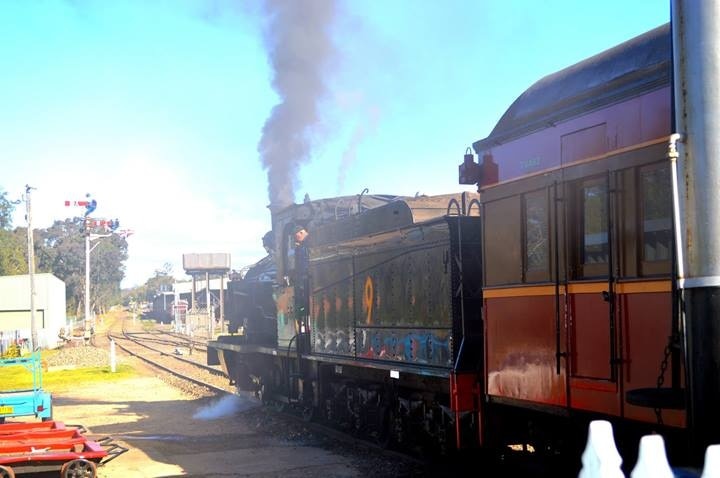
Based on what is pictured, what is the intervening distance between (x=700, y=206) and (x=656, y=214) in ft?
6.91

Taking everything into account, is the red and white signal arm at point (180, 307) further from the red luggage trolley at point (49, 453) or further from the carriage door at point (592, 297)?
the carriage door at point (592, 297)

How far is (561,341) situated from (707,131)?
3.05 metres

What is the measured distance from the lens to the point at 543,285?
20.5ft

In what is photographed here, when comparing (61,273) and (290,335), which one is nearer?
(290,335)

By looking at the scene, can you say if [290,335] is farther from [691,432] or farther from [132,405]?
[691,432]

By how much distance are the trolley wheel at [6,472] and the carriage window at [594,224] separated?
620 cm

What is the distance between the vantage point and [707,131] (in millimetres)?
3143

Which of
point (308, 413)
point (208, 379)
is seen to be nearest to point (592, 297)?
point (308, 413)

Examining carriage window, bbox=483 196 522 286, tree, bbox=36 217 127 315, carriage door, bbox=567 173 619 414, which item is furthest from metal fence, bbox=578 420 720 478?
tree, bbox=36 217 127 315

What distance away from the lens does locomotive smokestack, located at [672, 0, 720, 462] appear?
313 cm

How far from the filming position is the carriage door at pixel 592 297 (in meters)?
5.47

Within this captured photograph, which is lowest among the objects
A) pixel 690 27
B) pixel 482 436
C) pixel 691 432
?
pixel 482 436

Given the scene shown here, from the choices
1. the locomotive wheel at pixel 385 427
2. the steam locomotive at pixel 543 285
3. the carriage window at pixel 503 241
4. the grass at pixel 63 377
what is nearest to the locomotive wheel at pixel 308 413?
the steam locomotive at pixel 543 285

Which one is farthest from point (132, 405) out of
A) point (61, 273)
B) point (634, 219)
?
point (61, 273)
